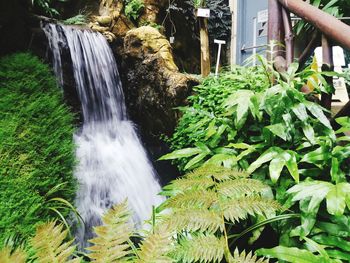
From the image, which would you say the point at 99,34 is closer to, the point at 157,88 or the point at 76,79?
the point at 76,79

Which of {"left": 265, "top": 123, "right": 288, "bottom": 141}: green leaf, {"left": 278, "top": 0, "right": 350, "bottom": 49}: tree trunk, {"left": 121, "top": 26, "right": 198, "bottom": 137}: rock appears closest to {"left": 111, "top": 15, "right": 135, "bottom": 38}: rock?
{"left": 121, "top": 26, "right": 198, "bottom": 137}: rock

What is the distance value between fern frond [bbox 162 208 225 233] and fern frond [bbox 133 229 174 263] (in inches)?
11.6

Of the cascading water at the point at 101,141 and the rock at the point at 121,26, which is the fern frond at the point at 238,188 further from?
the rock at the point at 121,26

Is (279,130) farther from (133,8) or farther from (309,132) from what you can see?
(133,8)

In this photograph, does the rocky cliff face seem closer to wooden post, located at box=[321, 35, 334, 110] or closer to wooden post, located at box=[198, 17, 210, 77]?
wooden post, located at box=[198, 17, 210, 77]

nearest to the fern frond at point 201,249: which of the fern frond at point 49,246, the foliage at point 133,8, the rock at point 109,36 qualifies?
the fern frond at point 49,246

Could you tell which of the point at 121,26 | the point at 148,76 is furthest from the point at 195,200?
the point at 121,26

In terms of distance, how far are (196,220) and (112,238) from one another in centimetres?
41

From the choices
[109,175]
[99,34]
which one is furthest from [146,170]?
[99,34]

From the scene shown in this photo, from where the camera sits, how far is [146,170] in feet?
15.2

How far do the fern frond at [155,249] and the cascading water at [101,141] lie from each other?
88.6 inches

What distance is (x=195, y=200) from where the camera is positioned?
1.15 metres

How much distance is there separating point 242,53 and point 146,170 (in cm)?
694

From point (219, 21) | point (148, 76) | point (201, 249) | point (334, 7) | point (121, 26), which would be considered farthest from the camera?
point (219, 21)
